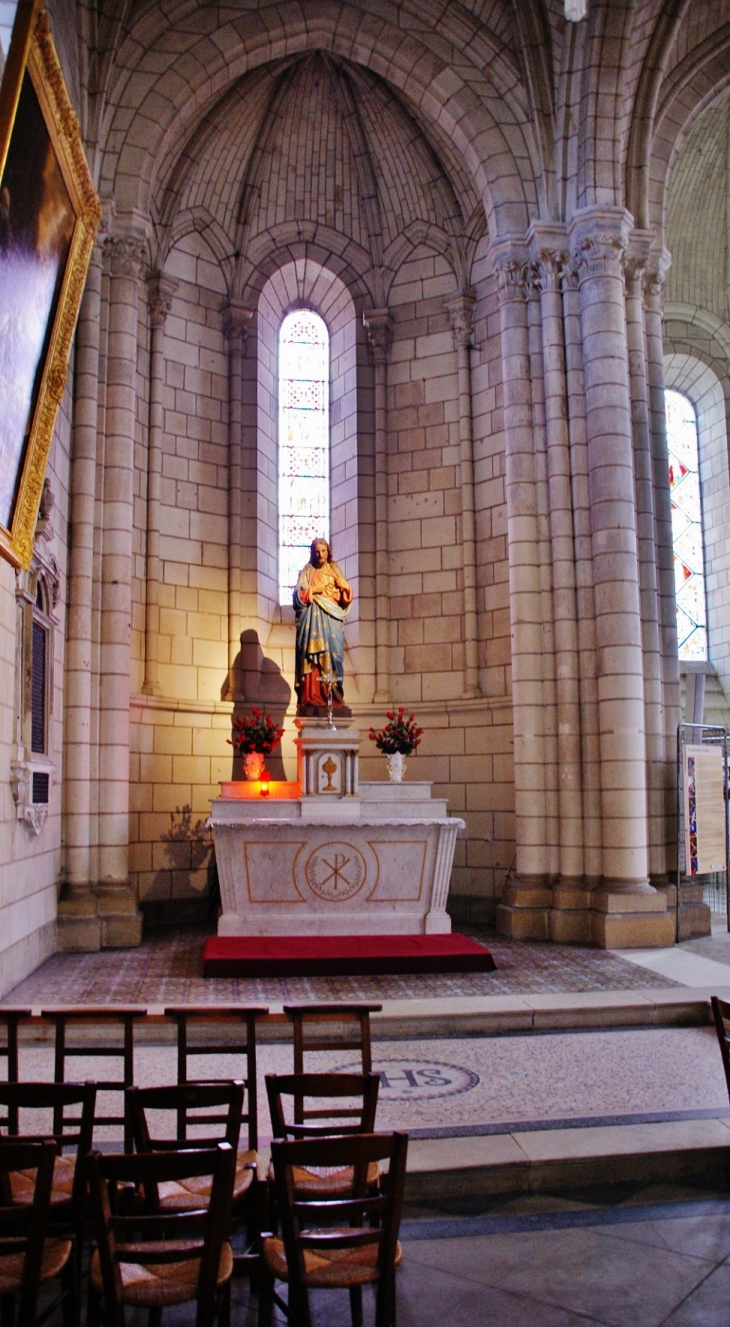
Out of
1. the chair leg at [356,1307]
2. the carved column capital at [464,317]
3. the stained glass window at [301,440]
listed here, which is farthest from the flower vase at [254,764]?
the chair leg at [356,1307]

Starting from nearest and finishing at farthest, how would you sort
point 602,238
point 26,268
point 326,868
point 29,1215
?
point 29,1215 < point 26,268 < point 326,868 < point 602,238

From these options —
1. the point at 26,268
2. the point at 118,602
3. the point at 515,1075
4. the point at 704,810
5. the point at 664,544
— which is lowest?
the point at 515,1075

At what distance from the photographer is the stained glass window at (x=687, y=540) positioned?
15992mm

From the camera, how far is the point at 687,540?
16172 millimetres

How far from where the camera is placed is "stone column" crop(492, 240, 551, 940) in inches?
436

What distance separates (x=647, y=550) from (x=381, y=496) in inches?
159

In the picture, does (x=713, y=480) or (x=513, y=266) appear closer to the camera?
(x=513, y=266)

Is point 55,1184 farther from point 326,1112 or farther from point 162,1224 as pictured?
point 162,1224

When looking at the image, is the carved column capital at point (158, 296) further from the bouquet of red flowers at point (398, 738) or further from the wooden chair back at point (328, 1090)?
the wooden chair back at point (328, 1090)

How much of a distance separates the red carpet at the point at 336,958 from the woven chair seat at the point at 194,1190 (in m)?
4.64

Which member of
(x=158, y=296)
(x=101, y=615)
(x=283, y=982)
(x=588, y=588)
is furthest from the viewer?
(x=158, y=296)

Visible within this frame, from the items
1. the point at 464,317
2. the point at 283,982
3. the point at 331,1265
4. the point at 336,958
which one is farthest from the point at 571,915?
the point at 464,317

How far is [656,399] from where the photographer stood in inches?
467

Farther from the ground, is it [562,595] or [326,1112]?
[562,595]
